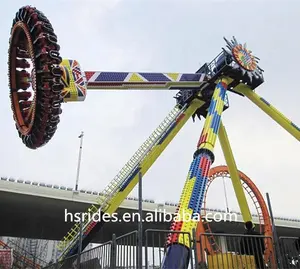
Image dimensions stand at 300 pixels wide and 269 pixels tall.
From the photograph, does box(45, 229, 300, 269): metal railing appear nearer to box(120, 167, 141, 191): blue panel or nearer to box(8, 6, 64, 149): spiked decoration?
box(8, 6, 64, 149): spiked decoration

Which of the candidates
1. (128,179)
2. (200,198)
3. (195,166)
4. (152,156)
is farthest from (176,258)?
(152,156)

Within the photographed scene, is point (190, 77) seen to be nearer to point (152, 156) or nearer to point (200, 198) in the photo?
point (152, 156)

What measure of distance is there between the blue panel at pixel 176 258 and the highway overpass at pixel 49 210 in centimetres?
1337

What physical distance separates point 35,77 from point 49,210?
1499 centimetres

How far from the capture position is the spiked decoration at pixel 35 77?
13.1 metres

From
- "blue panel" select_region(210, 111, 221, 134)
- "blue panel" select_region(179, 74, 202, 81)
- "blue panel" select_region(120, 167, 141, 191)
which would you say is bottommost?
"blue panel" select_region(120, 167, 141, 191)

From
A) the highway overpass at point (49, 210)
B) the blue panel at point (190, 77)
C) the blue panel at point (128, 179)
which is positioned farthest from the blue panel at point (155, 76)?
the highway overpass at point (49, 210)

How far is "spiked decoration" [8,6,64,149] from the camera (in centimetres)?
1308

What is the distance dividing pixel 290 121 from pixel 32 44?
662 inches

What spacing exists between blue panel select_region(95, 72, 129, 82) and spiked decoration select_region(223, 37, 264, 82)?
24.0 ft

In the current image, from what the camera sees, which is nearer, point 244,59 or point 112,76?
point 112,76

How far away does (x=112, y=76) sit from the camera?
1847cm

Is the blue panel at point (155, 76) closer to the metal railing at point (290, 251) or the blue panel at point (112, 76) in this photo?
the blue panel at point (112, 76)

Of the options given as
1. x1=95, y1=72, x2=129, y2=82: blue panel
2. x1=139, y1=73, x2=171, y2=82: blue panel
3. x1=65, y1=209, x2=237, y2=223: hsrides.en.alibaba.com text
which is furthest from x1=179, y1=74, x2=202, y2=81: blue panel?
x1=65, y1=209, x2=237, y2=223: hsrides.en.alibaba.com text
